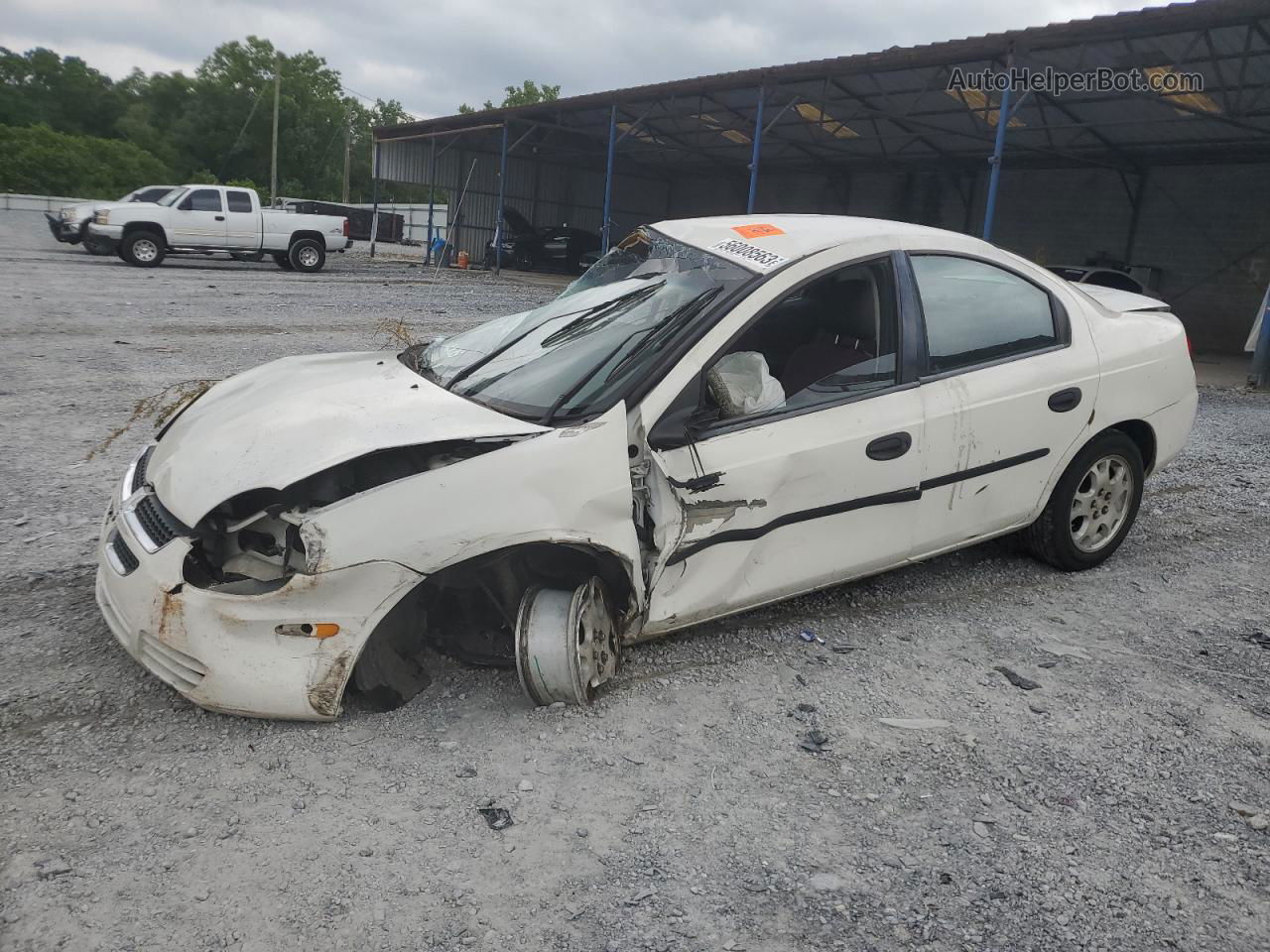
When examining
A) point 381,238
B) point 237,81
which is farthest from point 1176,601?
point 237,81

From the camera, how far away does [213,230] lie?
64.5ft

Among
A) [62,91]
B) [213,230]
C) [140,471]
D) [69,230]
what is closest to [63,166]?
[62,91]

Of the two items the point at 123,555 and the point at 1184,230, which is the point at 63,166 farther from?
the point at 123,555

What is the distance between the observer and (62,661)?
3170 millimetres

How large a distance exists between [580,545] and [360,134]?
3469 inches

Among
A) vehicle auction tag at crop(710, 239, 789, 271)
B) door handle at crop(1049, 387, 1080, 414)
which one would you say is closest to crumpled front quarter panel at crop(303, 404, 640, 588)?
vehicle auction tag at crop(710, 239, 789, 271)

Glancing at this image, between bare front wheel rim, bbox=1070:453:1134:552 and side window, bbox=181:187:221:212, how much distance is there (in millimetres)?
19413

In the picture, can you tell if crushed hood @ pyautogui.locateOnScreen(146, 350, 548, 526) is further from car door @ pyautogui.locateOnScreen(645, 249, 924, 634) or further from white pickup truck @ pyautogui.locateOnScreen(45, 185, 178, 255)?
white pickup truck @ pyautogui.locateOnScreen(45, 185, 178, 255)

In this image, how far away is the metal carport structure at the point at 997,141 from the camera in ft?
45.7

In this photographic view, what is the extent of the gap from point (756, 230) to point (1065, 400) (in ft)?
4.92

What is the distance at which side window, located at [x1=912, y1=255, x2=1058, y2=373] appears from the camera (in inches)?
146

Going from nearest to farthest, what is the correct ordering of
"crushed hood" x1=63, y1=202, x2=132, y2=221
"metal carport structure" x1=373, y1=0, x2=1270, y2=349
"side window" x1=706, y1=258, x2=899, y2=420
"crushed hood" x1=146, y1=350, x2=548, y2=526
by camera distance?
"crushed hood" x1=146, y1=350, x2=548, y2=526
"side window" x1=706, y1=258, x2=899, y2=420
"metal carport structure" x1=373, y1=0, x2=1270, y2=349
"crushed hood" x1=63, y1=202, x2=132, y2=221

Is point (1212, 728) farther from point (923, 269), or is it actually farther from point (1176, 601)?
point (923, 269)

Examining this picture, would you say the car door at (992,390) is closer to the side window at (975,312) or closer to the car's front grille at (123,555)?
the side window at (975,312)
